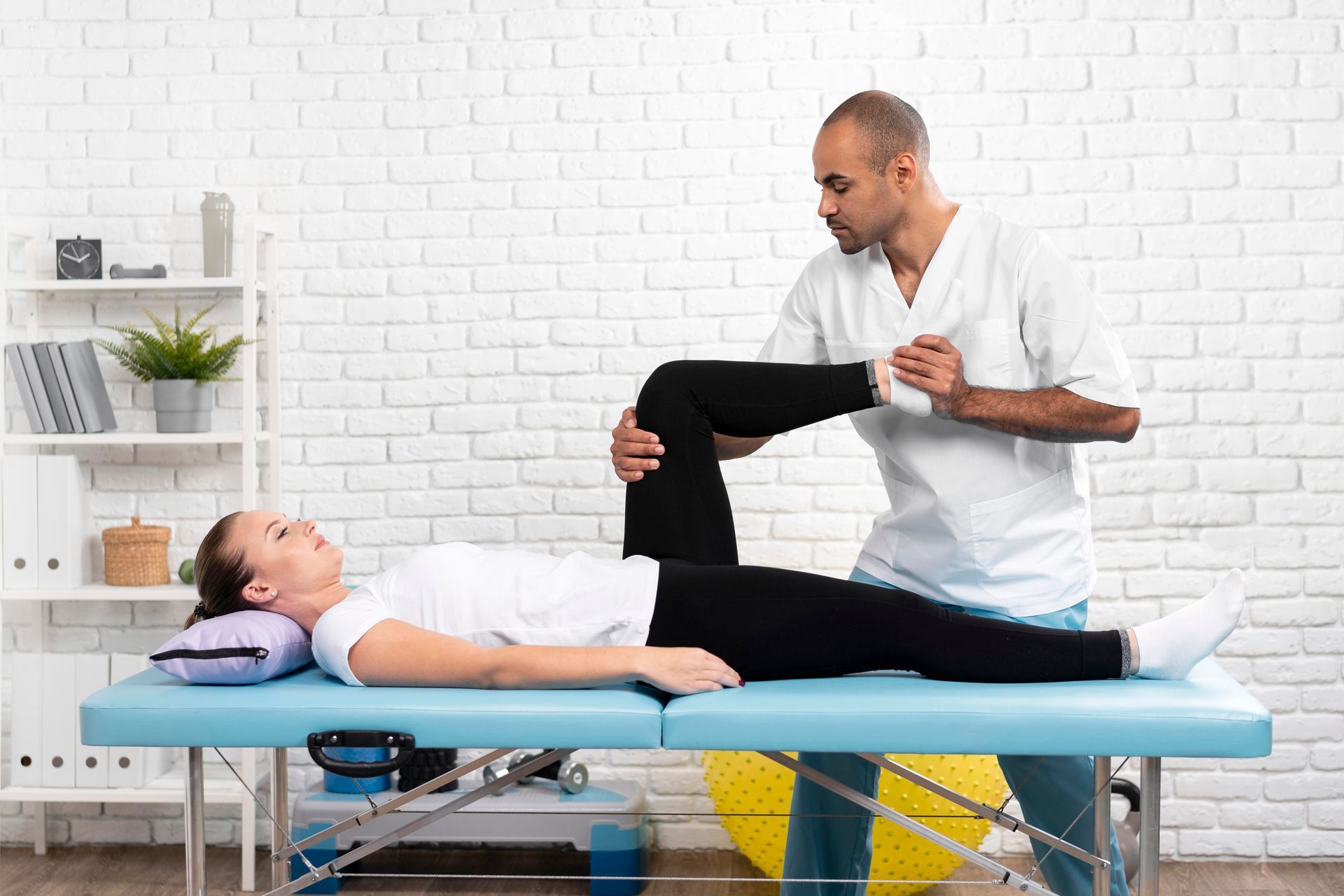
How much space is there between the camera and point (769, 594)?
171 centimetres

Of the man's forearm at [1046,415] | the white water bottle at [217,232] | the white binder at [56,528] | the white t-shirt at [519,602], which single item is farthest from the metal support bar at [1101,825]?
the white binder at [56,528]

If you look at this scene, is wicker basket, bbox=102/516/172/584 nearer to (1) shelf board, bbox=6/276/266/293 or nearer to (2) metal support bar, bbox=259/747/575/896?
(1) shelf board, bbox=6/276/266/293

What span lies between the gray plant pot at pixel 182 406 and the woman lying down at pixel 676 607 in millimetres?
980

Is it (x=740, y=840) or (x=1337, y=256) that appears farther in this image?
(x=1337, y=256)

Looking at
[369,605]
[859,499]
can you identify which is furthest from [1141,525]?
[369,605]

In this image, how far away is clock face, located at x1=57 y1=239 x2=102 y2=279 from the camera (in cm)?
279

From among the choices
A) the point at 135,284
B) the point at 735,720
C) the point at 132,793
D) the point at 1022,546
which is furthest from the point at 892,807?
the point at 135,284

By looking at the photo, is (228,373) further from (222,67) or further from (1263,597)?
(1263,597)

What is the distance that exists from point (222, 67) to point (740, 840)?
220 centimetres

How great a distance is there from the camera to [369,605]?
173 centimetres

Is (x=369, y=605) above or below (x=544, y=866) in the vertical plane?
above

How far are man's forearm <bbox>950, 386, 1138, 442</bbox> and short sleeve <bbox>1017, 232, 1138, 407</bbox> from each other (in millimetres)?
20

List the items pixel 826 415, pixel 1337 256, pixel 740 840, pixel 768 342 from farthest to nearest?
pixel 1337 256 < pixel 740 840 < pixel 768 342 < pixel 826 415

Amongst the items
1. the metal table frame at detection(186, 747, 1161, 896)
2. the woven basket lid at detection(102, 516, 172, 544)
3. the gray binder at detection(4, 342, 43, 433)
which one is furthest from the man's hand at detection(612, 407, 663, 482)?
the gray binder at detection(4, 342, 43, 433)
